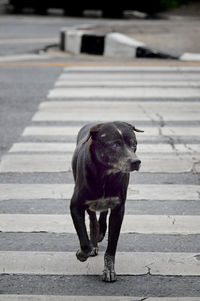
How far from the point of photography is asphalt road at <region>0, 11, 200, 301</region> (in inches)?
193

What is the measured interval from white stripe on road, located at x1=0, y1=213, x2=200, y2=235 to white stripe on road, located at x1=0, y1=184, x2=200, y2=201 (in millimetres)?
505

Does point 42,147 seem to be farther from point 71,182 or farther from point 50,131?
point 71,182

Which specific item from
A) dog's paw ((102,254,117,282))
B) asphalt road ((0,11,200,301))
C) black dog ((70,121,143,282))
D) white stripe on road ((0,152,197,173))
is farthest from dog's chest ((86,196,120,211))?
white stripe on road ((0,152,197,173))

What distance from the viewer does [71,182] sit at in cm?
717

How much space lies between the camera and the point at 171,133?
8.98m

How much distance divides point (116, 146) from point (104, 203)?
0.47 metres

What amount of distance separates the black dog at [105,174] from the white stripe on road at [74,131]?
3.96 meters

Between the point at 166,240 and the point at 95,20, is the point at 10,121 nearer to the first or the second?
the point at 166,240

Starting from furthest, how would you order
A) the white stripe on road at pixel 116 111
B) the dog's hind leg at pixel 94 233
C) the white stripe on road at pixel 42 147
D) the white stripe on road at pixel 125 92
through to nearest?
the white stripe on road at pixel 125 92 < the white stripe on road at pixel 116 111 < the white stripe on road at pixel 42 147 < the dog's hind leg at pixel 94 233

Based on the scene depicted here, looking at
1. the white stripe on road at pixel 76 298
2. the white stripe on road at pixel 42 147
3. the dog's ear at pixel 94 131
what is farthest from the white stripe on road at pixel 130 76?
the white stripe on road at pixel 76 298

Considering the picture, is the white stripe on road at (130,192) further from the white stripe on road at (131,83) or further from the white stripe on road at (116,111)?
the white stripe on road at (131,83)

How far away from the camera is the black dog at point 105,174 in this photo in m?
4.49

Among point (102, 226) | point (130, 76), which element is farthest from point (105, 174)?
point (130, 76)

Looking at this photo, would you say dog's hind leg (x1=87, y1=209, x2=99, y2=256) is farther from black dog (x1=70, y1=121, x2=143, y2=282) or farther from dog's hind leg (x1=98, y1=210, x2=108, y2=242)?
black dog (x1=70, y1=121, x2=143, y2=282)
